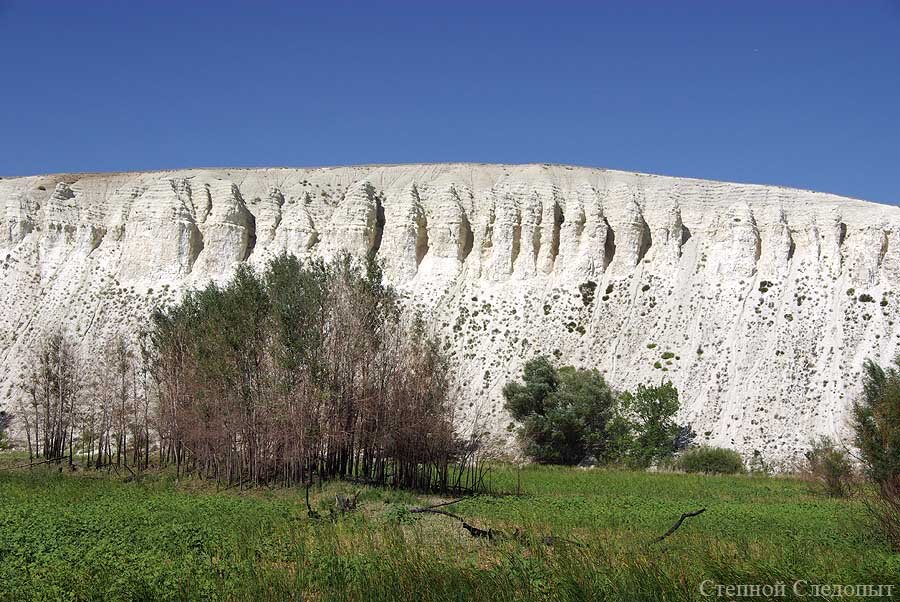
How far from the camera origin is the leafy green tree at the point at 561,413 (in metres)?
45.4

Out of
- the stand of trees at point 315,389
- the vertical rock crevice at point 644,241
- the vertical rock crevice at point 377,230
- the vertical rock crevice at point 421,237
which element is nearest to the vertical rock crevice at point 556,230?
the vertical rock crevice at point 644,241

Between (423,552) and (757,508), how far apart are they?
14.3 m

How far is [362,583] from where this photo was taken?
1205 cm

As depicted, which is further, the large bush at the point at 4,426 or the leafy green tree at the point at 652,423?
the large bush at the point at 4,426

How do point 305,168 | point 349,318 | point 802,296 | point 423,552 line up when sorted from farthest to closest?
point 305,168 < point 802,296 < point 349,318 < point 423,552

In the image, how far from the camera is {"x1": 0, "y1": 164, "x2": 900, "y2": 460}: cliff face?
4806 cm

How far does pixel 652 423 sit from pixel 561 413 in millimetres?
4900

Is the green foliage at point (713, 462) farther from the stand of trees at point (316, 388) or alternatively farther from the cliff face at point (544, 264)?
the stand of trees at point (316, 388)

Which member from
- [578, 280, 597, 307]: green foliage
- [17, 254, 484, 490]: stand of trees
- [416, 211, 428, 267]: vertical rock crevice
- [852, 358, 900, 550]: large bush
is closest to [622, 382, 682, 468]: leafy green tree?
[578, 280, 597, 307]: green foliage

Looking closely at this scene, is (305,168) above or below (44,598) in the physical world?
above

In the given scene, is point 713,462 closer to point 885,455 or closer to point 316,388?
point 885,455

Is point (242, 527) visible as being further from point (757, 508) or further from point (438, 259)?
point (438, 259)

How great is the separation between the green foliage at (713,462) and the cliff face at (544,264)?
304 centimetres

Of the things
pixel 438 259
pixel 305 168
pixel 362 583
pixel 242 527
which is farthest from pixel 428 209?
pixel 362 583
